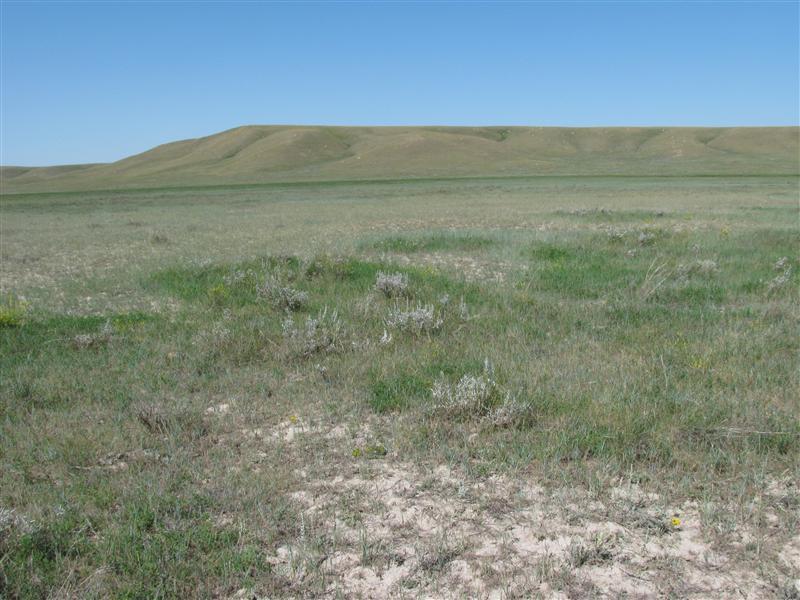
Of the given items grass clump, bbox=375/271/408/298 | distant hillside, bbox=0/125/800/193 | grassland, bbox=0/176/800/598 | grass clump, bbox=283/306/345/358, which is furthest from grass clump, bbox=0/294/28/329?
distant hillside, bbox=0/125/800/193

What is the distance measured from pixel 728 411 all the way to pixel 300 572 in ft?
11.5

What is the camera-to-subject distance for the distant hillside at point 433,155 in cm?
8412

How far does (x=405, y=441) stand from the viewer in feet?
15.1

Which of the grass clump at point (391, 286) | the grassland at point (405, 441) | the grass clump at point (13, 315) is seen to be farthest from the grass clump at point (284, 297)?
the grass clump at point (13, 315)

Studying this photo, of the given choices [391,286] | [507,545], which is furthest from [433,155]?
[507,545]

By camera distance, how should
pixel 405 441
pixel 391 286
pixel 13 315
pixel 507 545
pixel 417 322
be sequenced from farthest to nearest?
pixel 391 286
pixel 13 315
pixel 417 322
pixel 405 441
pixel 507 545

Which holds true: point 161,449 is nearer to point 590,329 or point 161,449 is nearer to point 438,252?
point 590,329

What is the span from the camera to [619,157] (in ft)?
361

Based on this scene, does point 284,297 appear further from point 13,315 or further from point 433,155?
point 433,155

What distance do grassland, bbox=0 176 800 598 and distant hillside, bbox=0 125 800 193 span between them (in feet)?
234

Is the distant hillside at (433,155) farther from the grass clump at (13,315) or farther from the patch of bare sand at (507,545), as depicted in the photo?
the patch of bare sand at (507,545)

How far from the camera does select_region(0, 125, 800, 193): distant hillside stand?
84.1m

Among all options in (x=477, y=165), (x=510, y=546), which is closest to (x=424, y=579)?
(x=510, y=546)

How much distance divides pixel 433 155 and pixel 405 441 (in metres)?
105
